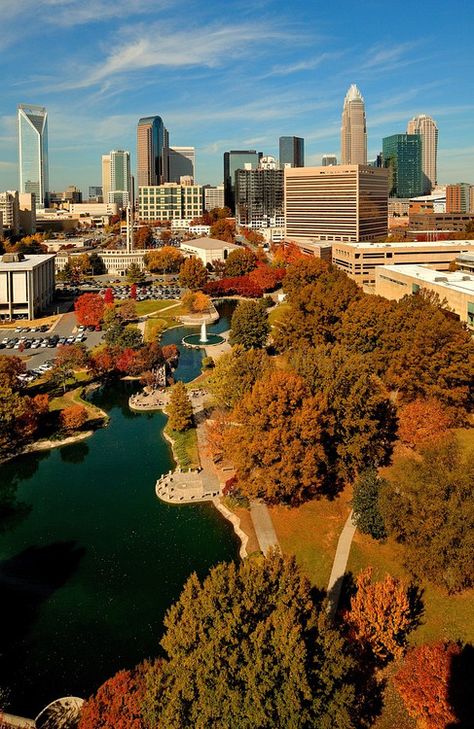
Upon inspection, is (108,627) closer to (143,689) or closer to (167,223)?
(143,689)

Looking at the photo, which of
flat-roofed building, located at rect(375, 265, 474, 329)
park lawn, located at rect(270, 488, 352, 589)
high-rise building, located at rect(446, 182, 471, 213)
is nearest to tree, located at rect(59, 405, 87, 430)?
park lawn, located at rect(270, 488, 352, 589)

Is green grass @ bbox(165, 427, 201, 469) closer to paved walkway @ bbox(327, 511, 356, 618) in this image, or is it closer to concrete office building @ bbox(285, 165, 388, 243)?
paved walkway @ bbox(327, 511, 356, 618)

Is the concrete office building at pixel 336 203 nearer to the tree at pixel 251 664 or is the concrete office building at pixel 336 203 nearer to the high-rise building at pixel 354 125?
the tree at pixel 251 664

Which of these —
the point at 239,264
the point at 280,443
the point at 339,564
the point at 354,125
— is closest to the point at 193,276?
the point at 239,264

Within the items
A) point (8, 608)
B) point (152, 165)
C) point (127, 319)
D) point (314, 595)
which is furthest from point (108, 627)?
point (152, 165)

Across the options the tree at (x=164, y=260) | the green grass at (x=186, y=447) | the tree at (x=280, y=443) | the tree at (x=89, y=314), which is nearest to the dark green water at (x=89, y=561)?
the green grass at (x=186, y=447)
